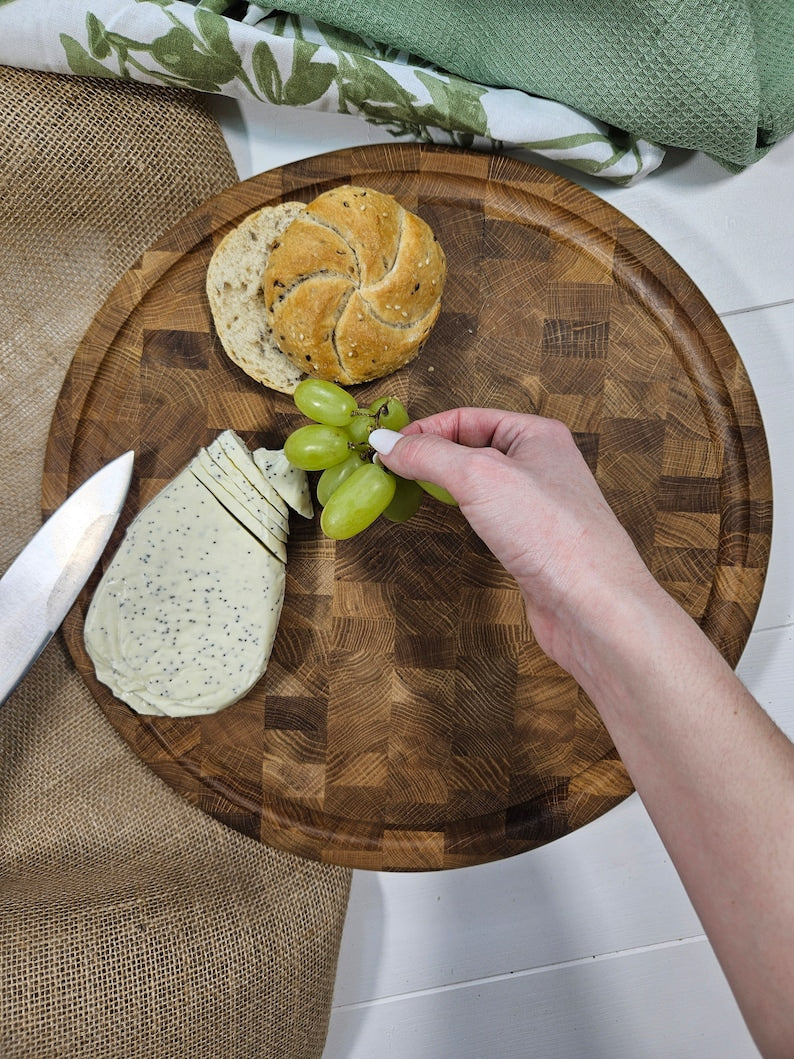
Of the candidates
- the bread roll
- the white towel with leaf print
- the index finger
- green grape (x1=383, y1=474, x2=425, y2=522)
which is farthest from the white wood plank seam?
the white towel with leaf print

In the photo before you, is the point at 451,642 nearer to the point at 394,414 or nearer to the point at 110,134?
the point at 394,414

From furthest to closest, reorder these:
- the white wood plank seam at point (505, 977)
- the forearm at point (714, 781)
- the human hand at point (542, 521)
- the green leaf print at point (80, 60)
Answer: the white wood plank seam at point (505, 977), the green leaf print at point (80, 60), the human hand at point (542, 521), the forearm at point (714, 781)

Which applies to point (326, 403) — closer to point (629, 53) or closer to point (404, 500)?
point (404, 500)

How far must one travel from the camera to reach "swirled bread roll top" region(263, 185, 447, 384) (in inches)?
44.4

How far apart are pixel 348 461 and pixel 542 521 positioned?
0.33 metres

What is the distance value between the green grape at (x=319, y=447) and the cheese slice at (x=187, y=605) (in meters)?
0.20

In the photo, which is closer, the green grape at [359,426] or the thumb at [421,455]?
the thumb at [421,455]

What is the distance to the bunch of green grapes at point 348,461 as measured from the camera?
3.32 ft

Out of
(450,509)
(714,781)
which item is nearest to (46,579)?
(450,509)

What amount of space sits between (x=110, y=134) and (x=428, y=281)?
23.5 inches

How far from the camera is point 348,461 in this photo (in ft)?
3.63

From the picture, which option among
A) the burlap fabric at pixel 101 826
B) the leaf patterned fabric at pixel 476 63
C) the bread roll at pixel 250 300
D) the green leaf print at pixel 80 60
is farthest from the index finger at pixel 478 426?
the green leaf print at pixel 80 60

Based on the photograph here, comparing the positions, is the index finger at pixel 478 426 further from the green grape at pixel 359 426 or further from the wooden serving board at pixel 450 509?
the wooden serving board at pixel 450 509

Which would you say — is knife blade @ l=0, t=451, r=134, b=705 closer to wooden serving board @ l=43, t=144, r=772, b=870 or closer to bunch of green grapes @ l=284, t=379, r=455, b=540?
wooden serving board @ l=43, t=144, r=772, b=870
